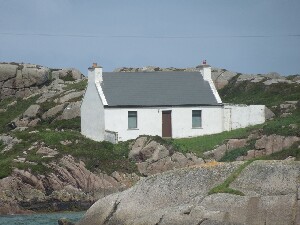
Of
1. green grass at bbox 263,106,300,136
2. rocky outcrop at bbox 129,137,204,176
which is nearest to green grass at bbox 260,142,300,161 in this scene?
green grass at bbox 263,106,300,136

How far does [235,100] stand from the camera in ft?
254

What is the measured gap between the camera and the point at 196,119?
6494cm

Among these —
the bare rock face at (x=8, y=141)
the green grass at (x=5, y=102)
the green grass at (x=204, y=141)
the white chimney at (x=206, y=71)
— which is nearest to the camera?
the green grass at (x=204, y=141)

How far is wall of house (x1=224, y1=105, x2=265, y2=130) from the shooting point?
6512 centimetres

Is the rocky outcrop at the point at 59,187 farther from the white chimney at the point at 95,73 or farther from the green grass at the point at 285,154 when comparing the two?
the white chimney at the point at 95,73

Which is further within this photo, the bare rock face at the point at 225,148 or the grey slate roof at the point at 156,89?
the grey slate roof at the point at 156,89

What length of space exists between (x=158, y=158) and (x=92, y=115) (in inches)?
400

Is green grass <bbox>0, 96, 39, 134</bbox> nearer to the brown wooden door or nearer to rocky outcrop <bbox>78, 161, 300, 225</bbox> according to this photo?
the brown wooden door

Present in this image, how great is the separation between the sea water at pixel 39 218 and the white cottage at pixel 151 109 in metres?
16.2

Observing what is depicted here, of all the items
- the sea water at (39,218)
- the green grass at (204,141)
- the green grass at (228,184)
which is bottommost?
the sea water at (39,218)

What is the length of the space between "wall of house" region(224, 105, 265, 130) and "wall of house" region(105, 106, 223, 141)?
0.73 m

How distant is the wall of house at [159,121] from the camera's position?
2434 inches

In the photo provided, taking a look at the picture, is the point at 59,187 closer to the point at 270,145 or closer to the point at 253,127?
the point at 270,145

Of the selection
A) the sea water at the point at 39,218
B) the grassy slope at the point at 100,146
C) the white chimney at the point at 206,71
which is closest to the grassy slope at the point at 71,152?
the grassy slope at the point at 100,146
